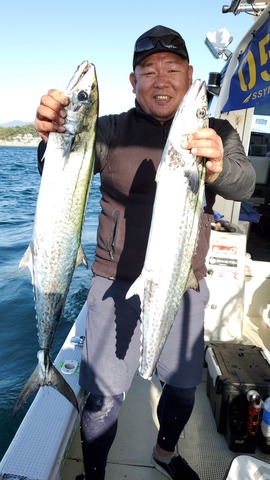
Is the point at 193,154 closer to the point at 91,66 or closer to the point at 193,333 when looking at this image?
the point at 91,66

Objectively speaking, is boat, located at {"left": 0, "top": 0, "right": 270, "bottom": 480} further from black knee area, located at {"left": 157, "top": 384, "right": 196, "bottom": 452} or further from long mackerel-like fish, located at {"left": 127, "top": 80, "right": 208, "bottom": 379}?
long mackerel-like fish, located at {"left": 127, "top": 80, "right": 208, "bottom": 379}

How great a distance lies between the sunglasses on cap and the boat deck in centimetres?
313

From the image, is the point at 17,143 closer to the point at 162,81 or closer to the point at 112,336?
the point at 162,81

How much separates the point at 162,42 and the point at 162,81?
0.22 m

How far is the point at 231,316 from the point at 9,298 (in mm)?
5468

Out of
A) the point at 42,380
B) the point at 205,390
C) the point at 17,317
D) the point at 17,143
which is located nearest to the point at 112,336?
the point at 42,380

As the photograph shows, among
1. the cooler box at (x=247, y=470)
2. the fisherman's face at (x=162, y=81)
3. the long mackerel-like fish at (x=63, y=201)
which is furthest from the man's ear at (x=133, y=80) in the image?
the cooler box at (x=247, y=470)

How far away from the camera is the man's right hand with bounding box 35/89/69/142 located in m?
1.81

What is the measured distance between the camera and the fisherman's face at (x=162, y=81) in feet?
7.55

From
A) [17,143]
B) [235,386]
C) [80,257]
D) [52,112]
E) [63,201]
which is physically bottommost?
[235,386]

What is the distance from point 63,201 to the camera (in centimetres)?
195

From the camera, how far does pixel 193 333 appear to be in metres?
2.67

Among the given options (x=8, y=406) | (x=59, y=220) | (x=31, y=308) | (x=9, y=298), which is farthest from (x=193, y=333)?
(x=9, y=298)

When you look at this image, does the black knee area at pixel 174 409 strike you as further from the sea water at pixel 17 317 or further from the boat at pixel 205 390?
the sea water at pixel 17 317
